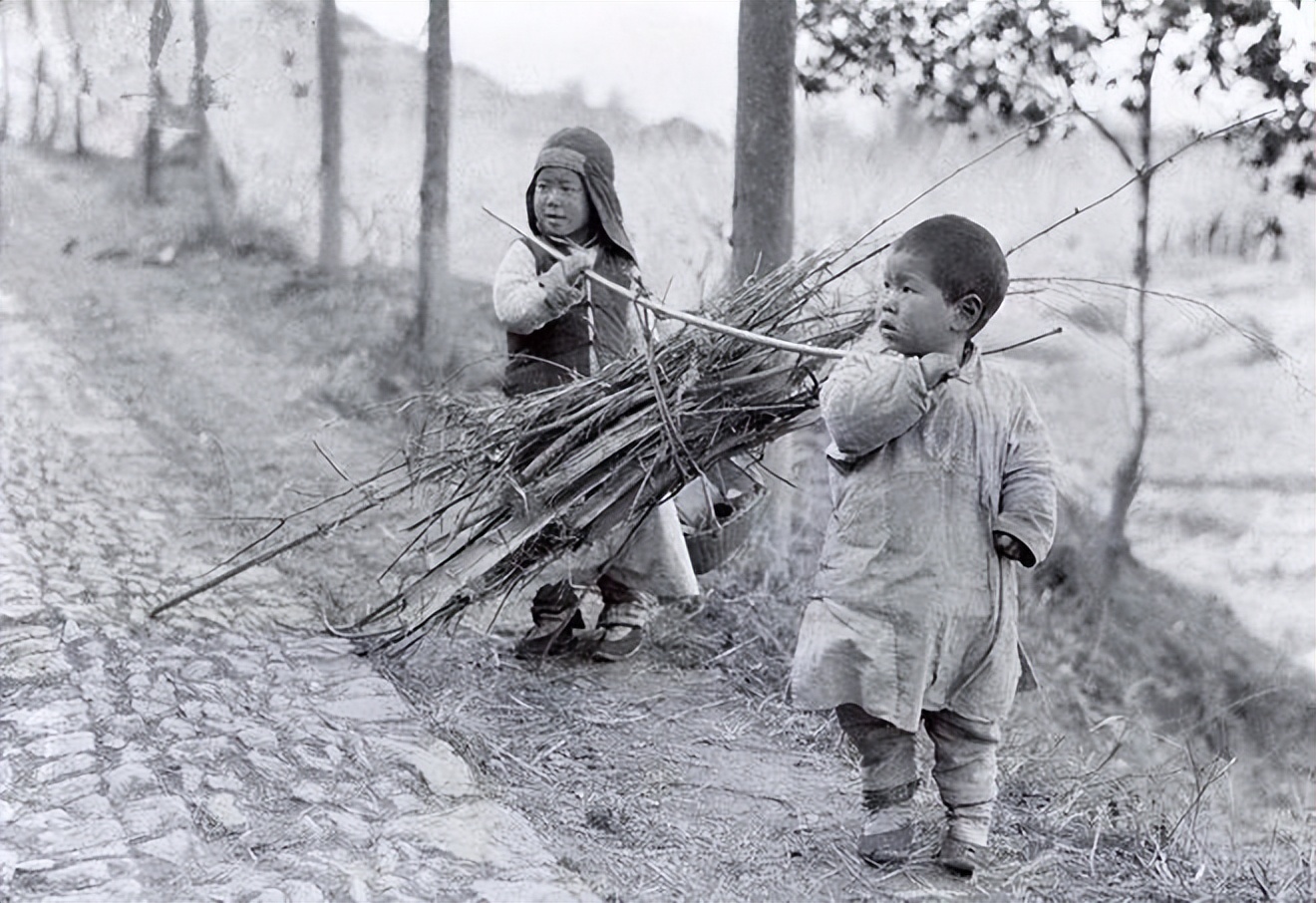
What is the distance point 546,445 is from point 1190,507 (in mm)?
3381

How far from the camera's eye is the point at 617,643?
14.9ft

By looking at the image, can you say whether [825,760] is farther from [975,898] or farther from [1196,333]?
[1196,333]

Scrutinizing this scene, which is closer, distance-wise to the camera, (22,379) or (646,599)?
(646,599)

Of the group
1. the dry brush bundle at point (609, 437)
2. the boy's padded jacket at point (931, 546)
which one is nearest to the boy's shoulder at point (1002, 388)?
the boy's padded jacket at point (931, 546)

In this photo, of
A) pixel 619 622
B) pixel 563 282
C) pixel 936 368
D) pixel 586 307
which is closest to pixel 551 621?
pixel 619 622

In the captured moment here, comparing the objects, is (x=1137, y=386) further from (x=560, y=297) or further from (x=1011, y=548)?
(x=1011, y=548)

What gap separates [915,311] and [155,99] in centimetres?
390

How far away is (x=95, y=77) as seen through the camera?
5.50 meters

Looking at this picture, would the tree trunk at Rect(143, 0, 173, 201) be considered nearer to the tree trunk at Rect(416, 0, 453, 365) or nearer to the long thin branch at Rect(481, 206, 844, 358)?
the tree trunk at Rect(416, 0, 453, 365)

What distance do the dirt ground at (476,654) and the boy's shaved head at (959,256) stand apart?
1232 millimetres

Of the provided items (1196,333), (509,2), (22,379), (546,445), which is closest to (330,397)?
(22,379)

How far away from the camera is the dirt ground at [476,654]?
3.20 metres

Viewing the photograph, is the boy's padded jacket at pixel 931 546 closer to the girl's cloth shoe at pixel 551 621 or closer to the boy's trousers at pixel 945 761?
the boy's trousers at pixel 945 761

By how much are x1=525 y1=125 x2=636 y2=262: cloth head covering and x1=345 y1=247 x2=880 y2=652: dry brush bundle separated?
0.55 metres
